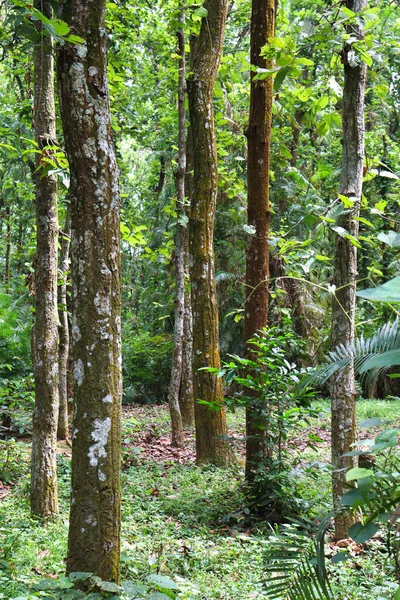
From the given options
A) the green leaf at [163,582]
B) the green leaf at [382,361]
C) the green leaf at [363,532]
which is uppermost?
the green leaf at [382,361]

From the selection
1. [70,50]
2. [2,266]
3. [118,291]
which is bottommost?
[118,291]

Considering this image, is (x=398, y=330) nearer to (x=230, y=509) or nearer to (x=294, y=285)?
(x=230, y=509)

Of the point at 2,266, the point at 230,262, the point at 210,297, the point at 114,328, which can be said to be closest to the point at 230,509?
the point at 210,297

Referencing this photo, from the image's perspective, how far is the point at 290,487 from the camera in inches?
216

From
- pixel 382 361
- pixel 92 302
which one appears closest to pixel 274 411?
pixel 92 302

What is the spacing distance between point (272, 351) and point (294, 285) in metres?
10.6

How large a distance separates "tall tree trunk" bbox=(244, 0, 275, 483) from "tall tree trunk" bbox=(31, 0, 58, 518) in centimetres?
214

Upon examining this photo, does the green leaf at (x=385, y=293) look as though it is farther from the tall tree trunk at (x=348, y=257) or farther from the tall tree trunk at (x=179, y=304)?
the tall tree trunk at (x=179, y=304)

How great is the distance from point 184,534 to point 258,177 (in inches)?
152

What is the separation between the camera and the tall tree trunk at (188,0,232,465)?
7.32m

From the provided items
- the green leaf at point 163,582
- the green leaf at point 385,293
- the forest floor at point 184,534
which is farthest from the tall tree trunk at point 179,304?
the green leaf at point 385,293

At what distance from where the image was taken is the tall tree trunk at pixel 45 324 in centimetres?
539

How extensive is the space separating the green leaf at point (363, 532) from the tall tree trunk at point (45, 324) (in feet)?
14.7

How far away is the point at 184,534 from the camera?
5.09 m
